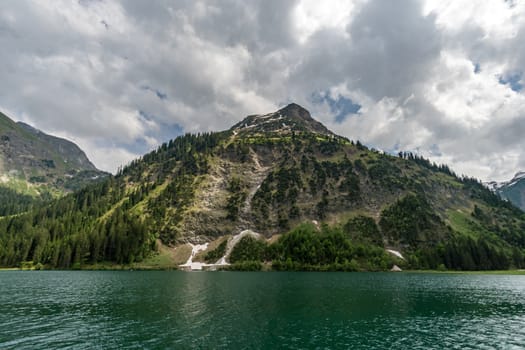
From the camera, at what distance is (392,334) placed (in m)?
36.3

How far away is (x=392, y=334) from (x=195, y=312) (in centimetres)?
2949

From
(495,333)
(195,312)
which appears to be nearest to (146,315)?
(195,312)

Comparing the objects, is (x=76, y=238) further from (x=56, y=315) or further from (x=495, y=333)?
(x=495, y=333)

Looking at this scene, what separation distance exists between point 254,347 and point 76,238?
185m

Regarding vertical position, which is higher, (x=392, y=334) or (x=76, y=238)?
(x=76, y=238)

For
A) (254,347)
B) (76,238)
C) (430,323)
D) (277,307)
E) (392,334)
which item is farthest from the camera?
(76,238)

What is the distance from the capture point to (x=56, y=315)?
4316 cm

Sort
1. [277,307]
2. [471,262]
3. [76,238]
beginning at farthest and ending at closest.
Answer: [471,262]
[76,238]
[277,307]

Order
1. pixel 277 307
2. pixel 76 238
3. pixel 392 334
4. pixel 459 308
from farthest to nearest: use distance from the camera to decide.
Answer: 1. pixel 76 238
2. pixel 459 308
3. pixel 277 307
4. pixel 392 334

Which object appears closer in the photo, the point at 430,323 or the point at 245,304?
the point at 430,323

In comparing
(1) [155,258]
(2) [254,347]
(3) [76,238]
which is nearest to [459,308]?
(2) [254,347]

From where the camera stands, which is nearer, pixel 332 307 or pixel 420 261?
pixel 332 307

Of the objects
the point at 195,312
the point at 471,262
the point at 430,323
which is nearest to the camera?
the point at 430,323

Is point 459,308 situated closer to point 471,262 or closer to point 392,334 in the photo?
point 392,334
